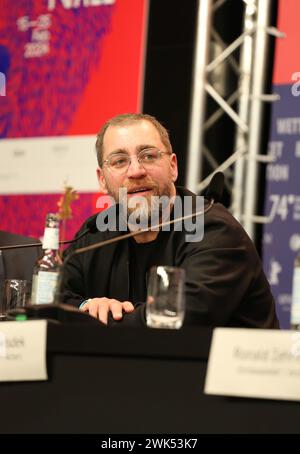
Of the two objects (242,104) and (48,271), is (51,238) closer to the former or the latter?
(48,271)

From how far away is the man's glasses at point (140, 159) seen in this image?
2.67 meters

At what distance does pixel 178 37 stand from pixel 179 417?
3163 mm

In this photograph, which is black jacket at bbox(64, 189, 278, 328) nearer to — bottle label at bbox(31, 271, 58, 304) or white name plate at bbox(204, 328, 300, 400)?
bottle label at bbox(31, 271, 58, 304)

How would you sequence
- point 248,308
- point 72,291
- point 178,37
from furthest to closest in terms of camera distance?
point 178,37 < point 72,291 < point 248,308

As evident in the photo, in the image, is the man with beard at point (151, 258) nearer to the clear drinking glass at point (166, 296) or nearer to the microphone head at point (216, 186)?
the microphone head at point (216, 186)

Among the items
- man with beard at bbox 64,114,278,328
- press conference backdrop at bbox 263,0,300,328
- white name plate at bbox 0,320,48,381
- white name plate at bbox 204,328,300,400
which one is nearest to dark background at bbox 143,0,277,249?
press conference backdrop at bbox 263,0,300,328

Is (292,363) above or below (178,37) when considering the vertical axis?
below

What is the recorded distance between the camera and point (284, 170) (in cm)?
393

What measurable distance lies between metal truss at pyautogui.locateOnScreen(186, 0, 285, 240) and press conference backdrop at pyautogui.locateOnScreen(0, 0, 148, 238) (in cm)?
37

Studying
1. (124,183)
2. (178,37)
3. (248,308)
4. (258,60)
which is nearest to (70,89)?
Answer: (178,37)
